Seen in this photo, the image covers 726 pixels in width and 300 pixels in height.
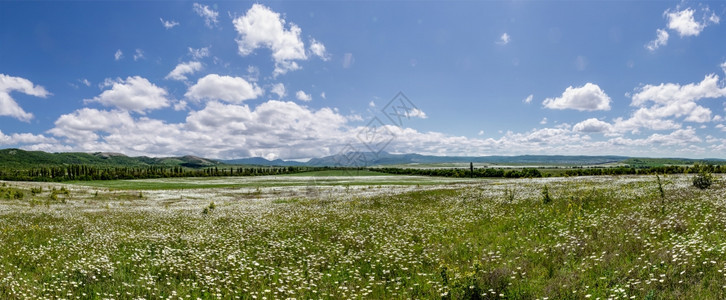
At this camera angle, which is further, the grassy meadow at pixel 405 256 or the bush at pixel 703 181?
the bush at pixel 703 181

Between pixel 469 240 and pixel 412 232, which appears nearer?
pixel 469 240

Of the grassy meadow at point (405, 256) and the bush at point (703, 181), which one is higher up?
the bush at point (703, 181)

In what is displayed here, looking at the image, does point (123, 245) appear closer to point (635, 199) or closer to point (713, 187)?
point (635, 199)

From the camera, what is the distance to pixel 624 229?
12.1 metres

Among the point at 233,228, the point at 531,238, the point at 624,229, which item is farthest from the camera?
the point at 233,228

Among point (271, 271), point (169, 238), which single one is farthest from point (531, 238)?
point (169, 238)

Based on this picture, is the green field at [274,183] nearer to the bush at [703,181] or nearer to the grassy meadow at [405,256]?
the bush at [703,181]

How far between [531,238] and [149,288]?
12.7m

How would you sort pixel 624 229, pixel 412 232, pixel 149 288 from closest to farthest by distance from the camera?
pixel 149 288, pixel 624 229, pixel 412 232

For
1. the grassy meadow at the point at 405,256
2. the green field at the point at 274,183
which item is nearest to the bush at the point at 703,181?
the grassy meadow at the point at 405,256

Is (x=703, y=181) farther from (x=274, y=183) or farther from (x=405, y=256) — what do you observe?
(x=274, y=183)

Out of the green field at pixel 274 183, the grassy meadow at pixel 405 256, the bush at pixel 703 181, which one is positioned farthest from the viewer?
the green field at pixel 274 183

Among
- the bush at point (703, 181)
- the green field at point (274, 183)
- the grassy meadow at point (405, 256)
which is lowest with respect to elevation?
the green field at point (274, 183)

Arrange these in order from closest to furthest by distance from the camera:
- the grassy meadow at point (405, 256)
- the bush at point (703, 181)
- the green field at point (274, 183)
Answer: the grassy meadow at point (405, 256) → the bush at point (703, 181) → the green field at point (274, 183)
